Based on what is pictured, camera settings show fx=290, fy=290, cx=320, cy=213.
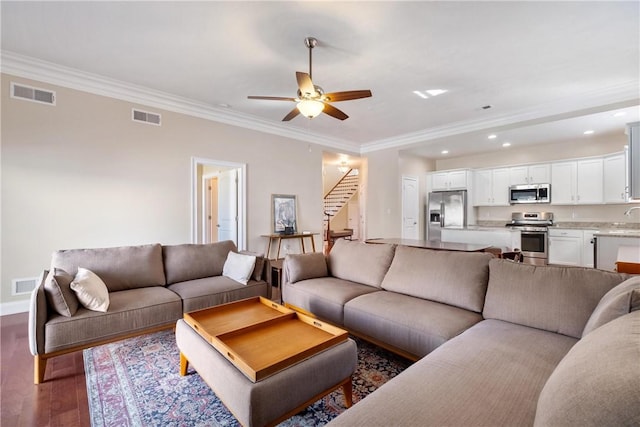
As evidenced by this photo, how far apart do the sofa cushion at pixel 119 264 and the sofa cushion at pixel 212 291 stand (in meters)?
0.26

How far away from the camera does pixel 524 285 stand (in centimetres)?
199

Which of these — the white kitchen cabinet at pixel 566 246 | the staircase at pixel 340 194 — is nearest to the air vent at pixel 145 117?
the staircase at pixel 340 194

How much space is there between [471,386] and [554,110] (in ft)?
16.0

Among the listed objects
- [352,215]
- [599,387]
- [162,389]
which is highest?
[352,215]

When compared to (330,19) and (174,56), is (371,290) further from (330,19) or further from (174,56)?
(174,56)

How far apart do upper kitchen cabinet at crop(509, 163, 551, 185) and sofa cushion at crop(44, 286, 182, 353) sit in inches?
272

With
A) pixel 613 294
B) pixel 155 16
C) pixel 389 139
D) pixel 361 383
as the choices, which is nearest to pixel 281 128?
pixel 389 139

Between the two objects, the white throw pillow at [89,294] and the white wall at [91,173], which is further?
the white wall at [91,173]

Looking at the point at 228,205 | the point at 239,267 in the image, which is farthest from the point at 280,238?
the point at 239,267

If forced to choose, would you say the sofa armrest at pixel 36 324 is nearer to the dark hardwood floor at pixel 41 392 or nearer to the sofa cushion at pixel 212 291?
the dark hardwood floor at pixel 41 392

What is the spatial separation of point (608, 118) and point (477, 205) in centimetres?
293

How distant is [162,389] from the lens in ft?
6.42

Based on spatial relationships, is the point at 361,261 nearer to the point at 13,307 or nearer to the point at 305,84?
the point at 305,84

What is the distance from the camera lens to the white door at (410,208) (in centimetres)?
692
